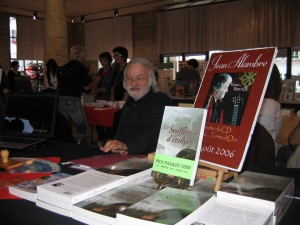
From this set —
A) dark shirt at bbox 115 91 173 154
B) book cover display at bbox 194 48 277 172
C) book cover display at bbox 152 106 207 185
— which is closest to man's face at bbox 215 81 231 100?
book cover display at bbox 194 48 277 172

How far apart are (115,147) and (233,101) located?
69 cm

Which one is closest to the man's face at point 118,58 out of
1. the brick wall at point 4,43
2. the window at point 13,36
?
the brick wall at point 4,43

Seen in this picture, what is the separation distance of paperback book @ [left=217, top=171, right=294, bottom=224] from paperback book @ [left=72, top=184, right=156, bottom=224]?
0.22 metres

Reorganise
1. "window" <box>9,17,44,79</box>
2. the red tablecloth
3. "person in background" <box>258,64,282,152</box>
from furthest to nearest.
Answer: "window" <box>9,17,44,79</box>
the red tablecloth
"person in background" <box>258,64,282,152</box>

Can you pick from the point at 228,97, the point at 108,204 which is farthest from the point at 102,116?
the point at 108,204

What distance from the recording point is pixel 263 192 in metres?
0.90

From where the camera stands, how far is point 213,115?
3.56ft

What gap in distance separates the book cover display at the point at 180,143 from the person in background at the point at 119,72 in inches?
136

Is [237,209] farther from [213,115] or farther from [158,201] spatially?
[213,115]

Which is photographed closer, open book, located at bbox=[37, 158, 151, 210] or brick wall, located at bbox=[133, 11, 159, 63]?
open book, located at bbox=[37, 158, 151, 210]

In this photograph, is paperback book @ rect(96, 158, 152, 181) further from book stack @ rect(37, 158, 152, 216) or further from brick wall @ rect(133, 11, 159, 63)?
brick wall @ rect(133, 11, 159, 63)

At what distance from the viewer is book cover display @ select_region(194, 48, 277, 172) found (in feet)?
3.23

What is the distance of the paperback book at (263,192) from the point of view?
85 cm

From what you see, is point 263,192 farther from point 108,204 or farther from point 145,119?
point 145,119
